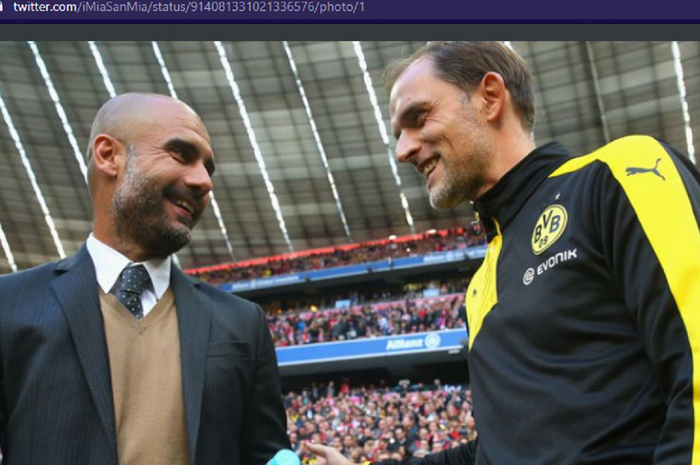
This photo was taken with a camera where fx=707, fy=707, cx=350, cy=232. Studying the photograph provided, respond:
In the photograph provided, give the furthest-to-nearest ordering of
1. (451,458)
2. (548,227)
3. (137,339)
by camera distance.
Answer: (451,458) < (137,339) < (548,227)

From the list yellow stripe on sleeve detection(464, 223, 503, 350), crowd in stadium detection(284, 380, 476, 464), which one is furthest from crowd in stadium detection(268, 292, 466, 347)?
yellow stripe on sleeve detection(464, 223, 503, 350)

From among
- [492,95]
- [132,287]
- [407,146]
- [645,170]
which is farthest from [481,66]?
[132,287]

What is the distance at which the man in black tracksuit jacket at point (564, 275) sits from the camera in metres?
1.48

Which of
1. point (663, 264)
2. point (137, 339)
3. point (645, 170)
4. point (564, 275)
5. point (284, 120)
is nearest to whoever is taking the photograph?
point (663, 264)

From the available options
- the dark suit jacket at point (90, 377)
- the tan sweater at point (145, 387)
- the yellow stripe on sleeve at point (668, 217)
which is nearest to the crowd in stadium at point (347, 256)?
the dark suit jacket at point (90, 377)

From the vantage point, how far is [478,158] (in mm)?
2184

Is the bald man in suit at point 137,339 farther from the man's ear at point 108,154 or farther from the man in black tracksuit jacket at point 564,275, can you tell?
the man in black tracksuit jacket at point 564,275

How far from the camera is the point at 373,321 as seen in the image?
85.0 feet

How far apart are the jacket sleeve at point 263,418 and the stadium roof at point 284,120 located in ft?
90.0

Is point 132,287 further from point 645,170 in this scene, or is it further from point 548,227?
point 645,170

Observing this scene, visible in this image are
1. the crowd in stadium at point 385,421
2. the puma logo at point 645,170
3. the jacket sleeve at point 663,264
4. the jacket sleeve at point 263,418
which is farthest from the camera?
the crowd in stadium at point 385,421

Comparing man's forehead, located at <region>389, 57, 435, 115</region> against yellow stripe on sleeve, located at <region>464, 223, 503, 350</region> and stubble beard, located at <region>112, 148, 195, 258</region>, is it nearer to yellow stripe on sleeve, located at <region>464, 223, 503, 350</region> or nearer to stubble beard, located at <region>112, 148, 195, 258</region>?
yellow stripe on sleeve, located at <region>464, 223, 503, 350</region>

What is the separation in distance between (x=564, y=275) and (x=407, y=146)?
2.36 ft

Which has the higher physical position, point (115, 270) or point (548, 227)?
point (115, 270)
